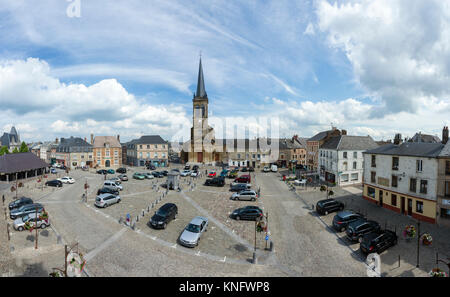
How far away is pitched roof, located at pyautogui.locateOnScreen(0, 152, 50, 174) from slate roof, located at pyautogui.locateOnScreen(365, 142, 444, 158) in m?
64.4

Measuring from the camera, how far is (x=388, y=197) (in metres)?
28.5

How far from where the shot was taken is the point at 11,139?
365ft

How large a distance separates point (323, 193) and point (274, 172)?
25872mm

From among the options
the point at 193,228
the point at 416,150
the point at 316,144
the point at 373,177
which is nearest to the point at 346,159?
the point at 373,177

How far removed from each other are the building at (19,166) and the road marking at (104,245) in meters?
33.3

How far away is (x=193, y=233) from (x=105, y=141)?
210ft

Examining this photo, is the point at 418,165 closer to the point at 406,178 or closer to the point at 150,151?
the point at 406,178

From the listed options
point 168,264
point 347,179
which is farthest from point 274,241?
point 347,179

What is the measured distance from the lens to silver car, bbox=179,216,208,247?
58.7ft

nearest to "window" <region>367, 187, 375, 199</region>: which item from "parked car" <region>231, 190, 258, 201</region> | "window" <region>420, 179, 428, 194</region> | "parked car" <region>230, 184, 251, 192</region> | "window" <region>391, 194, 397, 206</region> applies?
"window" <region>391, 194, 397, 206</region>

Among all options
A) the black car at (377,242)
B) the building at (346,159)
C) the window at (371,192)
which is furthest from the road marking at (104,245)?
the building at (346,159)

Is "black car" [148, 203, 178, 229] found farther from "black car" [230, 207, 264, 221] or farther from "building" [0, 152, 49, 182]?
"building" [0, 152, 49, 182]
